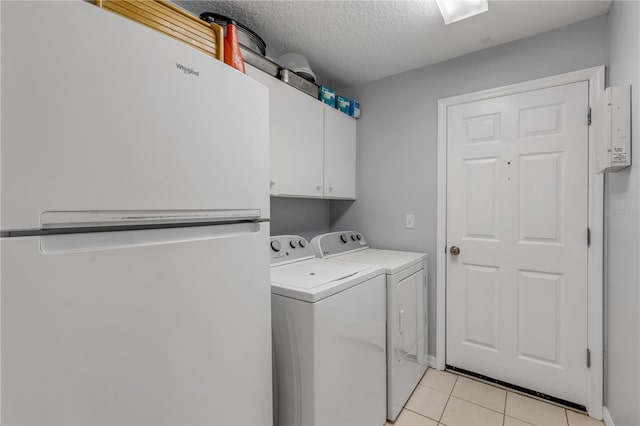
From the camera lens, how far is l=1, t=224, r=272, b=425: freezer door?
1.88ft

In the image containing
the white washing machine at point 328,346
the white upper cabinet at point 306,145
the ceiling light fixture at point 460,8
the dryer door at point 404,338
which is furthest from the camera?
the white upper cabinet at point 306,145

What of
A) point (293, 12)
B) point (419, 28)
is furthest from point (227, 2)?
point (419, 28)

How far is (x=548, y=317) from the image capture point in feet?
6.30

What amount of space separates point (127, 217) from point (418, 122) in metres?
2.24

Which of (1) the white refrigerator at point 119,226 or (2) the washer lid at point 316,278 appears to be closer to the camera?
(1) the white refrigerator at point 119,226

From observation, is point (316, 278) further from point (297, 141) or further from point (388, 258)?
point (297, 141)

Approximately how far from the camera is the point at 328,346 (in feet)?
4.18

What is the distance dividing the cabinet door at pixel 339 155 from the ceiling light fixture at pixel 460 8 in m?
0.95

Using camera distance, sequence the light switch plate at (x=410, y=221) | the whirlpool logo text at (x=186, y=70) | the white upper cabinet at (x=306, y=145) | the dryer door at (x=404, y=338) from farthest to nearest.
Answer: the light switch plate at (x=410, y=221), the white upper cabinet at (x=306, y=145), the dryer door at (x=404, y=338), the whirlpool logo text at (x=186, y=70)

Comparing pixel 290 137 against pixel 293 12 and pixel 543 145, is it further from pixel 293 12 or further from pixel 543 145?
pixel 543 145

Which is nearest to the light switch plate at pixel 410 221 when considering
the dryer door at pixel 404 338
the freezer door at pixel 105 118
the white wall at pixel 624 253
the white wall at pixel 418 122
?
the white wall at pixel 418 122

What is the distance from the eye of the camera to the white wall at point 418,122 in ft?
6.10

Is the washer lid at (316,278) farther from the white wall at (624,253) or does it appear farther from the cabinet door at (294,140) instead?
the white wall at (624,253)

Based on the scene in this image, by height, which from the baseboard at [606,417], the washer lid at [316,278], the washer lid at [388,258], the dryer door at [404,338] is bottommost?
the baseboard at [606,417]
